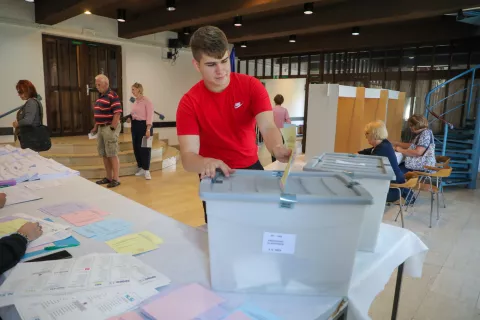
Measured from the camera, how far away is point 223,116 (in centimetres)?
161

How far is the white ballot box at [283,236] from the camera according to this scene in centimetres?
85

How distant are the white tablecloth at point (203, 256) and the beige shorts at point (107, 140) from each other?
2947mm

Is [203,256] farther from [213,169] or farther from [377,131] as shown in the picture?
[377,131]

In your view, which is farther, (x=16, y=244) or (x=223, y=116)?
(x=223, y=116)

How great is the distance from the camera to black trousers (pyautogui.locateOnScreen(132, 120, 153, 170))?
5.54 m

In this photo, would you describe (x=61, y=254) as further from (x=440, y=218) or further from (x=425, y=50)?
(x=425, y=50)

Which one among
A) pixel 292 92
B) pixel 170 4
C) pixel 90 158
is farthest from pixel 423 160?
pixel 292 92

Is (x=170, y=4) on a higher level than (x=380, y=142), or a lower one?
higher

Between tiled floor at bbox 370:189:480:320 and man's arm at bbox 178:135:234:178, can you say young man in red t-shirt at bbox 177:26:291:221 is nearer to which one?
man's arm at bbox 178:135:234:178

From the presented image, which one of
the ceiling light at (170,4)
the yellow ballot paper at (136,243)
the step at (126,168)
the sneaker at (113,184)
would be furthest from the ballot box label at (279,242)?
the ceiling light at (170,4)

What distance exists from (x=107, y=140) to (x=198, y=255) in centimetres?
394

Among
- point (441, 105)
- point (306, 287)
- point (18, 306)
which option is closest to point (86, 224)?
point (18, 306)

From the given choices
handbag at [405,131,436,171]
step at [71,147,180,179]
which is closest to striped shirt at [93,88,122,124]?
step at [71,147,180,179]

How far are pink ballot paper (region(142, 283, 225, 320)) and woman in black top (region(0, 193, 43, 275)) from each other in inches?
21.4
